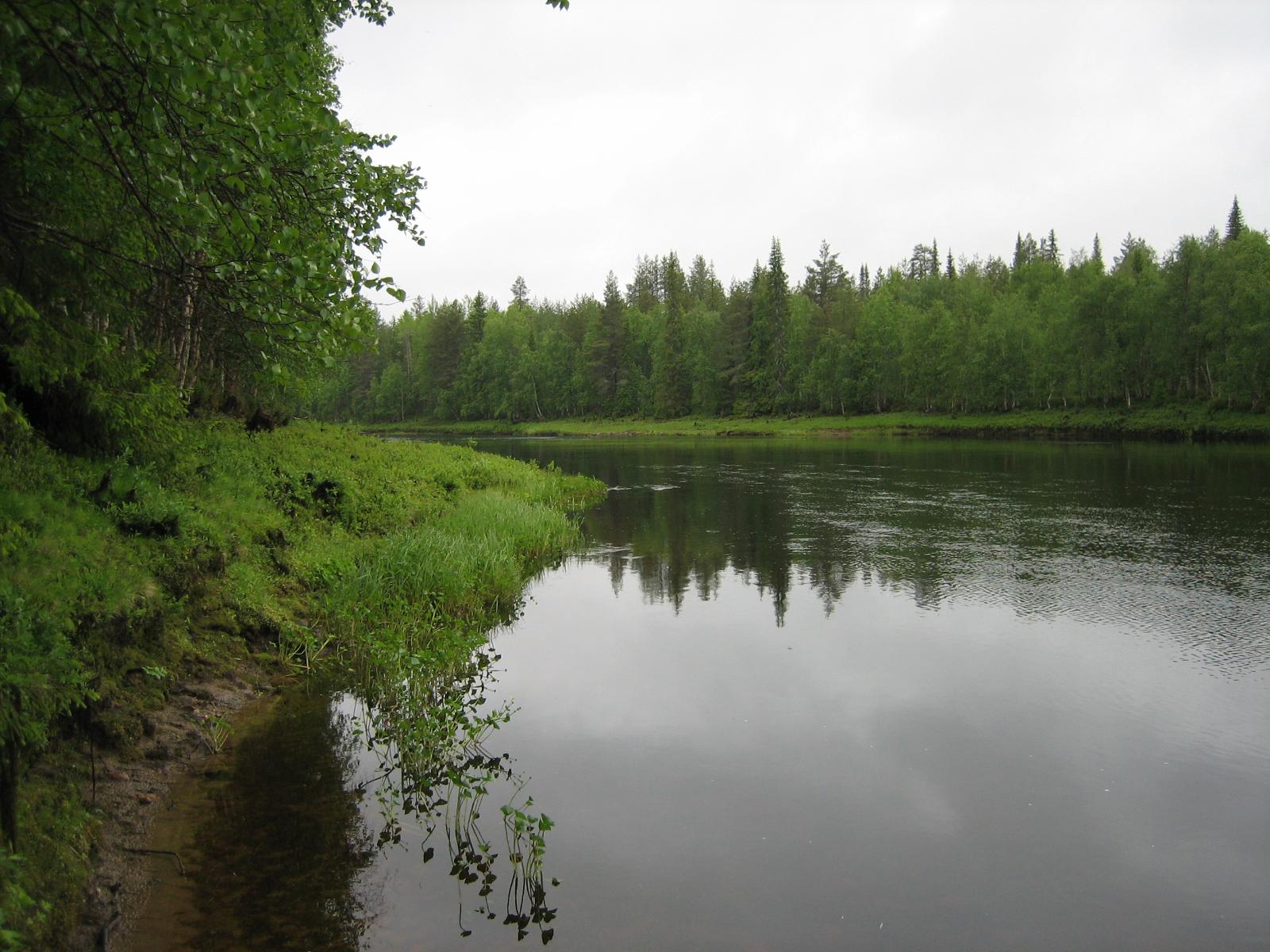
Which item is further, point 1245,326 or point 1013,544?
point 1245,326

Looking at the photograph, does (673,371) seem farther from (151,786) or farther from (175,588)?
(151,786)

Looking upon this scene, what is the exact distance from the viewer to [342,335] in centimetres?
696

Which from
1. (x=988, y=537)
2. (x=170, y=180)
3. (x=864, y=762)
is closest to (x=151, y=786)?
(x=170, y=180)

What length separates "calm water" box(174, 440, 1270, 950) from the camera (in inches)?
243

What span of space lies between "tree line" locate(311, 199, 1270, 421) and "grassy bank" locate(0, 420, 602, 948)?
879 inches

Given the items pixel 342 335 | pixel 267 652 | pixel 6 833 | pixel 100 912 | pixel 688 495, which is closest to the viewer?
pixel 6 833

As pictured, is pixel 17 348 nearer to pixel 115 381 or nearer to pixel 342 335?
pixel 115 381

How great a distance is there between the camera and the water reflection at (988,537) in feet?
50.6

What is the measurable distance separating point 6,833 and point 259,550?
785 cm

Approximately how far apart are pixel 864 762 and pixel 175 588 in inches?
330

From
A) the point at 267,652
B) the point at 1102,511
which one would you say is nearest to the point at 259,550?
the point at 267,652

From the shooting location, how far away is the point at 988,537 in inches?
869

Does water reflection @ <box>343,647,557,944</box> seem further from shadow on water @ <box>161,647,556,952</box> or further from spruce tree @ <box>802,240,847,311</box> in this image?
spruce tree @ <box>802,240,847,311</box>

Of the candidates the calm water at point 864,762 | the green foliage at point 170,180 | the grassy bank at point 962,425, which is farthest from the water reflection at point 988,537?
the grassy bank at point 962,425
